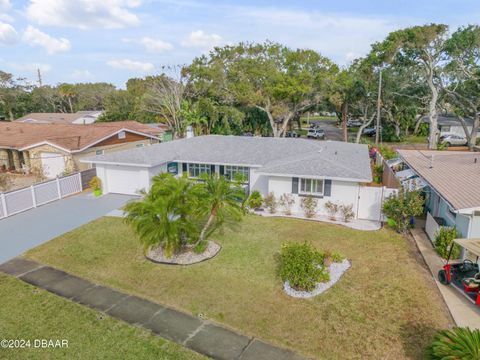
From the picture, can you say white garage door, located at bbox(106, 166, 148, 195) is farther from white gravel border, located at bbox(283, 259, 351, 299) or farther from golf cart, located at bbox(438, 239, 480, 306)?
golf cart, located at bbox(438, 239, 480, 306)

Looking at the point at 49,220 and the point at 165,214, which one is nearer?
the point at 165,214

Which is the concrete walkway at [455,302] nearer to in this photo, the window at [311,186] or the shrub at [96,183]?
the window at [311,186]

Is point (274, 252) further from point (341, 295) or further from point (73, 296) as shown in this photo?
point (73, 296)

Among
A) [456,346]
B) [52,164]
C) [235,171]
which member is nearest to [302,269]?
[456,346]

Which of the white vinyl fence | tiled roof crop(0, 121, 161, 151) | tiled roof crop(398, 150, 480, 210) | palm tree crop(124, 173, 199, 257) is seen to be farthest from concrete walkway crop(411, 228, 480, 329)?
tiled roof crop(0, 121, 161, 151)

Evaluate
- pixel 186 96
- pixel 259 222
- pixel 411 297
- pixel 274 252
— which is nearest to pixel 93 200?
pixel 259 222

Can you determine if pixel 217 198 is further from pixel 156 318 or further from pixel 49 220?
pixel 49 220
